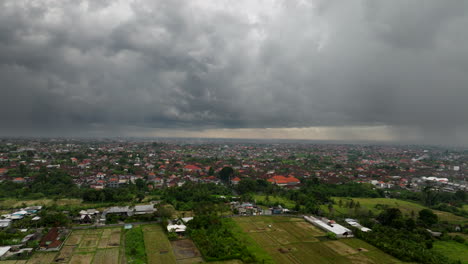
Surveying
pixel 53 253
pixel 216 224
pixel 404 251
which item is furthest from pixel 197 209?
pixel 404 251

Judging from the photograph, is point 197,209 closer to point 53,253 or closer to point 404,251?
point 53,253

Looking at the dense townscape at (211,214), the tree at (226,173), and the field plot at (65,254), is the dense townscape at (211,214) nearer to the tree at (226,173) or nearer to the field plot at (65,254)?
the field plot at (65,254)

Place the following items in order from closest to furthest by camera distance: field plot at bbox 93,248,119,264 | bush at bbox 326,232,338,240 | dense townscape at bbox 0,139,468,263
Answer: field plot at bbox 93,248,119,264, dense townscape at bbox 0,139,468,263, bush at bbox 326,232,338,240

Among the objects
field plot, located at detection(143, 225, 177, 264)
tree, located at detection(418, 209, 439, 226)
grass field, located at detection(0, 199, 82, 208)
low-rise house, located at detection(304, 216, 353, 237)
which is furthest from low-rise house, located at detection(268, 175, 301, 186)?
grass field, located at detection(0, 199, 82, 208)

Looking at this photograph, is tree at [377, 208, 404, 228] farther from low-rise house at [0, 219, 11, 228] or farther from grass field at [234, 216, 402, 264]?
low-rise house at [0, 219, 11, 228]

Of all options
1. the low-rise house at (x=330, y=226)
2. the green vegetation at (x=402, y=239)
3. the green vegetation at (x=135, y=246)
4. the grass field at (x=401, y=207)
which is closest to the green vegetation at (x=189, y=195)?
the green vegetation at (x=135, y=246)

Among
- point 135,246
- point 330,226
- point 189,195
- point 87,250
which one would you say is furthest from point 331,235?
point 87,250
